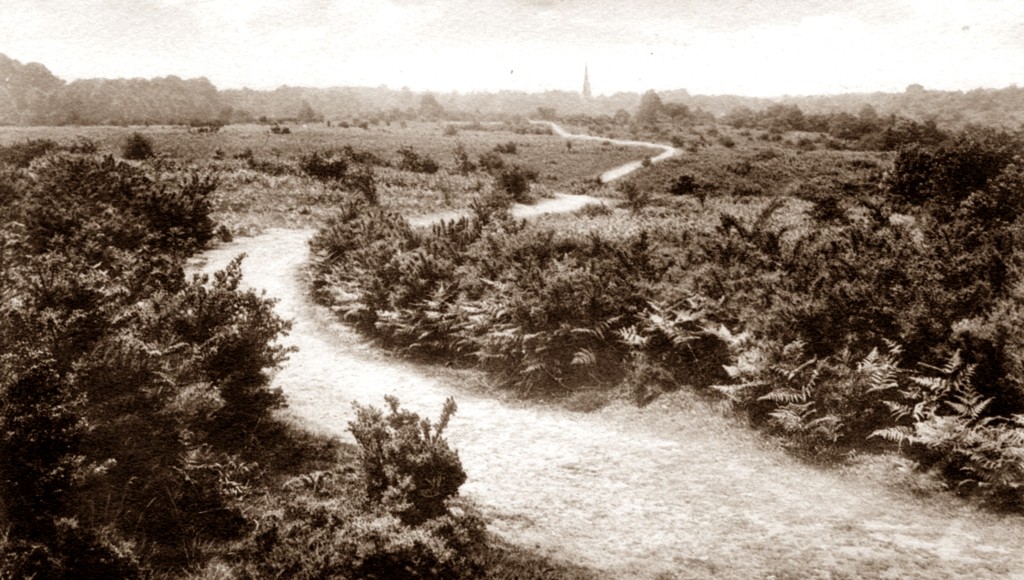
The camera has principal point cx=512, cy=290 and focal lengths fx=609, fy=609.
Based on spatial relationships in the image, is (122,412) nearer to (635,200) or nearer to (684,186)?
(635,200)

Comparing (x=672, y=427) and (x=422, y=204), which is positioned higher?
(x=422, y=204)

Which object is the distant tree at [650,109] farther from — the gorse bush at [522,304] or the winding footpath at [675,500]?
the winding footpath at [675,500]

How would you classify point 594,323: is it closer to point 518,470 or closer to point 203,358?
point 518,470

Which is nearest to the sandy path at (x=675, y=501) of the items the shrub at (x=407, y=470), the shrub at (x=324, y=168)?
the shrub at (x=407, y=470)

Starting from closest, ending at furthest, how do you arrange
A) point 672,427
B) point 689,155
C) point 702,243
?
point 672,427 < point 702,243 < point 689,155

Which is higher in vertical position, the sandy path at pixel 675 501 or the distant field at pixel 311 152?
the distant field at pixel 311 152

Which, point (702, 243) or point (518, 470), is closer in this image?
point (518, 470)

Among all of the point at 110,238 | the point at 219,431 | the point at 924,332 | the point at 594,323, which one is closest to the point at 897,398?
the point at 924,332

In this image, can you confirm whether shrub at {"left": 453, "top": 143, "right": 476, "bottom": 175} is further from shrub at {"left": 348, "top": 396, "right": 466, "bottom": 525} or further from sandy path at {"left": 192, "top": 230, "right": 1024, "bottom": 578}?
shrub at {"left": 348, "top": 396, "right": 466, "bottom": 525}
